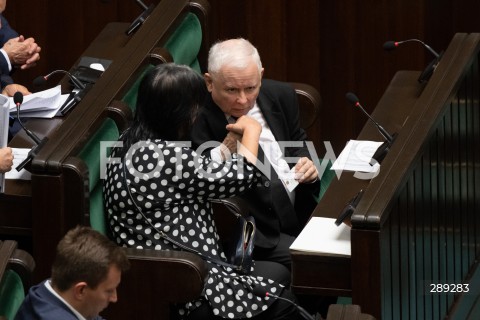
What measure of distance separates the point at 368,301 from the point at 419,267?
44cm

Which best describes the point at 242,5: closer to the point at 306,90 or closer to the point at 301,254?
the point at 306,90

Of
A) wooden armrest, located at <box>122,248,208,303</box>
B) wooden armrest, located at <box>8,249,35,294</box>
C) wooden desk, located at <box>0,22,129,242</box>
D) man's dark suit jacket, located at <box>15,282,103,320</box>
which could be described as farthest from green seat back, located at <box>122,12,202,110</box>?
man's dark suit jacket, located at <box>15,282,103,320</box>

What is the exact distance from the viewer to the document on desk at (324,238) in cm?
364

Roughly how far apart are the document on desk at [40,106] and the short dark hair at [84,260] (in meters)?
1.47

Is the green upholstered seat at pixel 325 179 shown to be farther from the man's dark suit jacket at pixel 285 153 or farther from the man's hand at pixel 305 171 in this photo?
the man's hand at pixel 305 171

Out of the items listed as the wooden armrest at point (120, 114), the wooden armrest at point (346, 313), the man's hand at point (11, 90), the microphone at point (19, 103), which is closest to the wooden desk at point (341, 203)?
→ the wooden armrest at point (346, 313)

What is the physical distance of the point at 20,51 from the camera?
468 cm

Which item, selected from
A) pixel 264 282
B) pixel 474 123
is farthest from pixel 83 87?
pixel 474 123

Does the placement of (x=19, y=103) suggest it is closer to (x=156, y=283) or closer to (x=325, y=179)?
(x=156, y=283)

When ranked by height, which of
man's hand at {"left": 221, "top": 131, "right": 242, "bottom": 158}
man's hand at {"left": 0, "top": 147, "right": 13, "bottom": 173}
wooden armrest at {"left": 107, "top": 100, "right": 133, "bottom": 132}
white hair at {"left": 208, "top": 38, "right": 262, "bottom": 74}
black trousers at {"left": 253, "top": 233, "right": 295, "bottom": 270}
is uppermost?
white hair at {"left": 208, "top": 38, "right": 262, "bottom": 74}

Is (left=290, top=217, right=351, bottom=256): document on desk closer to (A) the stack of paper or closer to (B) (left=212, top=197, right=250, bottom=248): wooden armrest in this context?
(B) (left=212, top=197, right=250, bottom=248): wooden armrest

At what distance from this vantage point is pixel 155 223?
359cm

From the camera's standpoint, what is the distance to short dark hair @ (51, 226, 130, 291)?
2803 millimetres

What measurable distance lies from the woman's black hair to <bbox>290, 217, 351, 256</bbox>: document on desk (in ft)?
1.53
